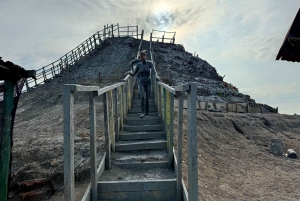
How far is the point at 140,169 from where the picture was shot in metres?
4.44

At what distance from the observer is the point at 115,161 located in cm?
465

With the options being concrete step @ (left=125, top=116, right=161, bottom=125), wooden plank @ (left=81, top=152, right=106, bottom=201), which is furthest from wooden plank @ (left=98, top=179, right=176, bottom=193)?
concrete step @ (left=125, top=116, right=161, bottom=125)

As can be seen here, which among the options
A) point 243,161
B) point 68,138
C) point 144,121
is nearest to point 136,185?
point 68,138

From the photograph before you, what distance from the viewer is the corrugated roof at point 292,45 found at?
6.22 metres

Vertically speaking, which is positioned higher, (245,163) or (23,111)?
(23,111)

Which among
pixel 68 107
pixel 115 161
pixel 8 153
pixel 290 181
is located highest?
pixel 68 107

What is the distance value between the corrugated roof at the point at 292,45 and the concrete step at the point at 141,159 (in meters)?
4.36

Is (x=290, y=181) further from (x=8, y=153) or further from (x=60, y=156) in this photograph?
(x=8, y=153)

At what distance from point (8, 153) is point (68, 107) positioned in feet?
2.41

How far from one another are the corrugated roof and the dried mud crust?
3.10 m

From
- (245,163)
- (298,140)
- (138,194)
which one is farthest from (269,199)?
(298,140)

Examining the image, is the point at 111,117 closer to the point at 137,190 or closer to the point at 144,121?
the point at 137,190

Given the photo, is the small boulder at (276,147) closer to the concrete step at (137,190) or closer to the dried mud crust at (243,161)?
the dried mud crust at (243,161)

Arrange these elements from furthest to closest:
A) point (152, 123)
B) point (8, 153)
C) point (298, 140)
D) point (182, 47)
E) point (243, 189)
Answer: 1. point (182, 47)
2. point (298, 140)
3. point (152, 123)
4. point (243, 189)
5. point (8, 153)
